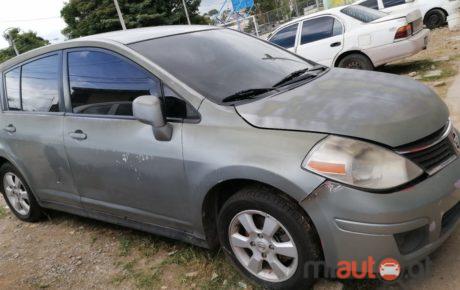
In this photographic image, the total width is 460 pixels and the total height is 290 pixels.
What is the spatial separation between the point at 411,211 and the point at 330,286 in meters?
0.71

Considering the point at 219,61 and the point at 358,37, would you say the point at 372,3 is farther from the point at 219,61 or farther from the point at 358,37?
the point at 219,61

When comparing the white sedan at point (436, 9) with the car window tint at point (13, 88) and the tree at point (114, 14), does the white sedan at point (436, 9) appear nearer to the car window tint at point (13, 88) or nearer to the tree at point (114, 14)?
the car window tint at point (13, 88)

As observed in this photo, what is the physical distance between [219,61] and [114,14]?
136 ft

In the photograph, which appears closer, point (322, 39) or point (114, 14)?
point (322, 39)

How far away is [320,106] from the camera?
268 cm

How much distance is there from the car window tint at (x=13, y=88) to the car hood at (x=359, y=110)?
2.65 m

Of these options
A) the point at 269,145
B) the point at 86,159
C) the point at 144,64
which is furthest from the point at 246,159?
the point at 86,159

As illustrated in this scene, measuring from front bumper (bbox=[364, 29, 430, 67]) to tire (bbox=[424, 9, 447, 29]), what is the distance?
601 centimetres

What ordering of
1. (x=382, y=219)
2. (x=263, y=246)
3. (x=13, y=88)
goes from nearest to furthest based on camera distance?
(x=382, y=219), (x=263, y=246), (x=13, y=88)

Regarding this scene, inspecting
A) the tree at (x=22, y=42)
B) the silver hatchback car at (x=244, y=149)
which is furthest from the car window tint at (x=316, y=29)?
the tree at (x=22, y=42)

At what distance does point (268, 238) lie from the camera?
2.69m

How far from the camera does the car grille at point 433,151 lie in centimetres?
243

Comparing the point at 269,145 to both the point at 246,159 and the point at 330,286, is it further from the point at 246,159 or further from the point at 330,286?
the point at 330,286

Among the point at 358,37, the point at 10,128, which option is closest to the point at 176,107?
the point at 10,128
